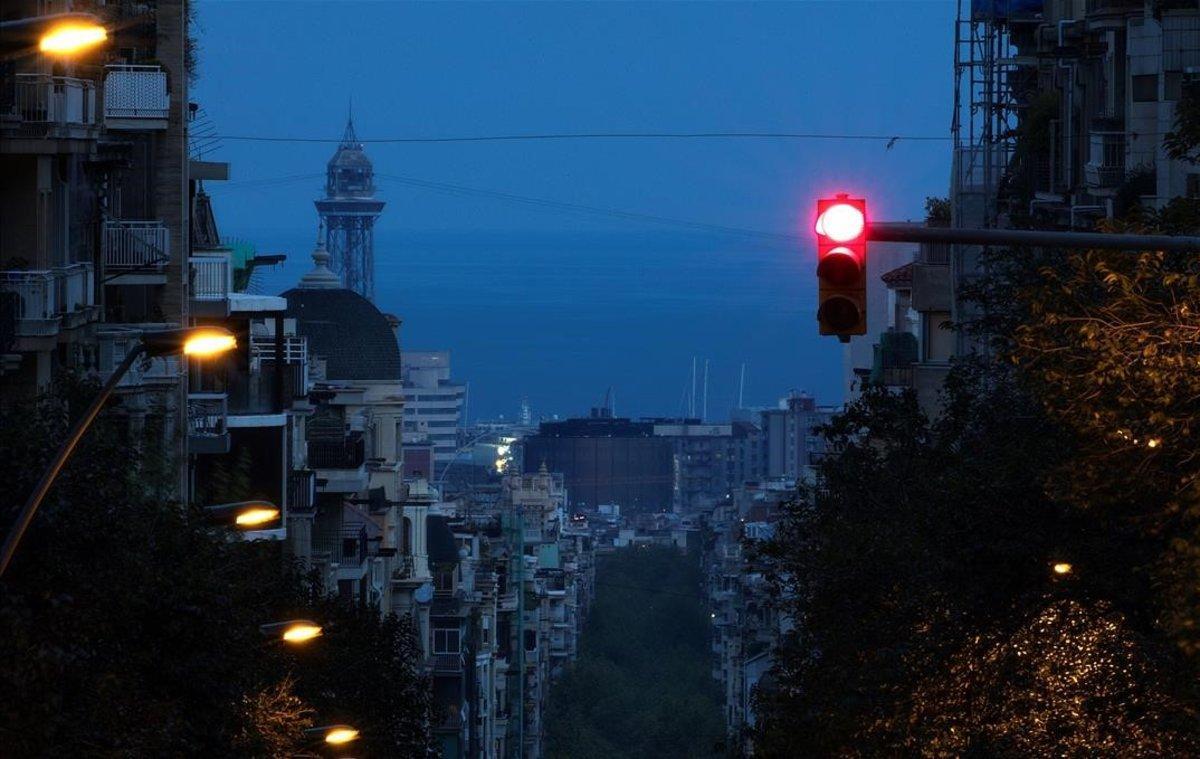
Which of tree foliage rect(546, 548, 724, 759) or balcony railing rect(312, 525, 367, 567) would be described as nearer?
balcony railing rect(312, 525, 367, 567)

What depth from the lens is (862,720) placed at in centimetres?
2909

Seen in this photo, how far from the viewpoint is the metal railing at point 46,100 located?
31.8 m

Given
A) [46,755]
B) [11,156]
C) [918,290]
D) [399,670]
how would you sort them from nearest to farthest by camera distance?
1. [46,755]
2. [11,156]
3. [399,670]
4. [918,290]

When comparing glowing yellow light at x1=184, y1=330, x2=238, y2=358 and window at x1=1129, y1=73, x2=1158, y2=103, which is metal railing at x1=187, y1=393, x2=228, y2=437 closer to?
window at x1=1129, y1=73, x2=1158, y2=103

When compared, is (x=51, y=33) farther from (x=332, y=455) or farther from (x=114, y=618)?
(x=332, y=455)

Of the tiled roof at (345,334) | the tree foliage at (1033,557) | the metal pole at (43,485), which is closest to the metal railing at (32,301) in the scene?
the tree foliage at (1033,557)

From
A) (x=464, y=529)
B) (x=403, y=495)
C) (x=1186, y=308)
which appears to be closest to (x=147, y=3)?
(x=1186, y=308)

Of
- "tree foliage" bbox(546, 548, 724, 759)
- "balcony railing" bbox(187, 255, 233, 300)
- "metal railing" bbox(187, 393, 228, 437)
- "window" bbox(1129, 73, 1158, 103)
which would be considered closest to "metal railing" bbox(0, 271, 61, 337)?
"metal railing" bbox(187, 393, 228, 437)

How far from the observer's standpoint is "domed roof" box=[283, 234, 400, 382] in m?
73.2

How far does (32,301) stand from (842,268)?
60.4 feet

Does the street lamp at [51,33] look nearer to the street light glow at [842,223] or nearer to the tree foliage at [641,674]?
the street light glow at [842,223]

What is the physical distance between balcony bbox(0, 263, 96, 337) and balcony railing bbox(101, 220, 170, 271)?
6.12 metres

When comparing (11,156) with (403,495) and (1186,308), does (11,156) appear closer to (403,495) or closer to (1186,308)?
(1186,308)

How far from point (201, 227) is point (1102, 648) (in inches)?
1075
